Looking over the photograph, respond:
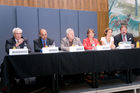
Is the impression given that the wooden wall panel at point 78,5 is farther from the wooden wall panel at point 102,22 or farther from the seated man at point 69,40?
the seated man at point 69,40

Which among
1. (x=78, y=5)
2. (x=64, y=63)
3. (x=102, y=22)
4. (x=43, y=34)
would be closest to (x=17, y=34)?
(x=43, y=34)

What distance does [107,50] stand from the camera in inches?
82.8

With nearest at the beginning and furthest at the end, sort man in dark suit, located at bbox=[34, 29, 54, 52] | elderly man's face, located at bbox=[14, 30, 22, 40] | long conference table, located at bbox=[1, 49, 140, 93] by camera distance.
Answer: long conference table, located at bbox=[1, 49, 140, 93] < elderly man's face, located at bbox=[14, 30, 22, 40] < man in dark suit, located at bbox=[34, 29, 54, 52]

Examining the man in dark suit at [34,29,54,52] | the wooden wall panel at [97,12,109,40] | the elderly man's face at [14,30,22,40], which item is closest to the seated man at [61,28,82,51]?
the man in dark suit at [34,29,54,52]

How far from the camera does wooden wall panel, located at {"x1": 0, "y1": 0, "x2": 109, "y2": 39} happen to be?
4.90 meters

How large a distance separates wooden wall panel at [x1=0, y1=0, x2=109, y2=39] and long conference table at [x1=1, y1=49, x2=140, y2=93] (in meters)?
3.65

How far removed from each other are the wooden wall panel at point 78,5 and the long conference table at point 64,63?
12.0ft

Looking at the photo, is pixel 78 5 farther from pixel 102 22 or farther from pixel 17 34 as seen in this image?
pixel 17 34

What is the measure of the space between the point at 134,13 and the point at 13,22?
4.71 m

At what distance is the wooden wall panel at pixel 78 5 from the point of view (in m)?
4.90

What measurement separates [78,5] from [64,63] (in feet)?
13.8

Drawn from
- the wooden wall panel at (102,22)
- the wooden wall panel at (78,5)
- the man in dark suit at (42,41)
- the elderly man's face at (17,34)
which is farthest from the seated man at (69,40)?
the wooden wall panel at (102,22)

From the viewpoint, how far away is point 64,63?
190cm

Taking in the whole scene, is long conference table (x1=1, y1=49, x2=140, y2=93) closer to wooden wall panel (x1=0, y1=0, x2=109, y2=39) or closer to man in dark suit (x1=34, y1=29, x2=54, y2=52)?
man in dark suit (x1=34, y1=29, x2=54, y2=52)
